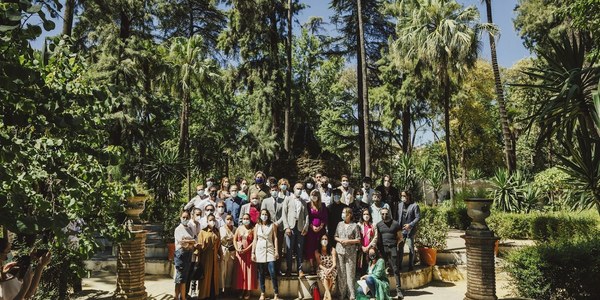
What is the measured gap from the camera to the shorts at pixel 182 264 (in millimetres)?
7492

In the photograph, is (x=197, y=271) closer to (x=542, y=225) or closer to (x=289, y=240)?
(x=289, y=240)

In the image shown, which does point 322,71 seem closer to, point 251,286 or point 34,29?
point 251,286

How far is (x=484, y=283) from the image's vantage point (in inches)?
195

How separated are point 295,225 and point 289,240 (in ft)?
1.12

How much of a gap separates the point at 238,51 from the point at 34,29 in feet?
68.4

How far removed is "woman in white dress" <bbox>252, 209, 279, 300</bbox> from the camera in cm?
789

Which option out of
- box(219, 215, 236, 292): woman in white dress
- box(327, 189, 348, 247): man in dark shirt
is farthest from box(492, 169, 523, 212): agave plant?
box(219, 215, 236, 292): woman in white dress

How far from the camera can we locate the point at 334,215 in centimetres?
873

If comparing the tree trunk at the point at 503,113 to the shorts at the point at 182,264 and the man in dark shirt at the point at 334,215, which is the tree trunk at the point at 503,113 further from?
the shorts at the point at 182,264

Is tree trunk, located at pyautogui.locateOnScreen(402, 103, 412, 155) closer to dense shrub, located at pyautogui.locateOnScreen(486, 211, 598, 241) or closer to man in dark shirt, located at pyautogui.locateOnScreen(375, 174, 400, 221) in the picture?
dense shrub, located at pyautogui.locateOnScreen(486, 211, 598, 241)

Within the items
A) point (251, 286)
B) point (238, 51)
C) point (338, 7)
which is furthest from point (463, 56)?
point (251, 286)

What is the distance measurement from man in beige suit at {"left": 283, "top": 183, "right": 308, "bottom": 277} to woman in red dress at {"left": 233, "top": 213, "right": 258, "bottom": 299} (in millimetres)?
753

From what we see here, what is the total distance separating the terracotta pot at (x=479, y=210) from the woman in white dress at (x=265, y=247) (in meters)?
4.07

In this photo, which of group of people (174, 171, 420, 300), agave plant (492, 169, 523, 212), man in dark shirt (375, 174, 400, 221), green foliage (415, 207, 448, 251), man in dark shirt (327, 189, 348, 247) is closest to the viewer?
group of people (174, 171, 420, 300)
